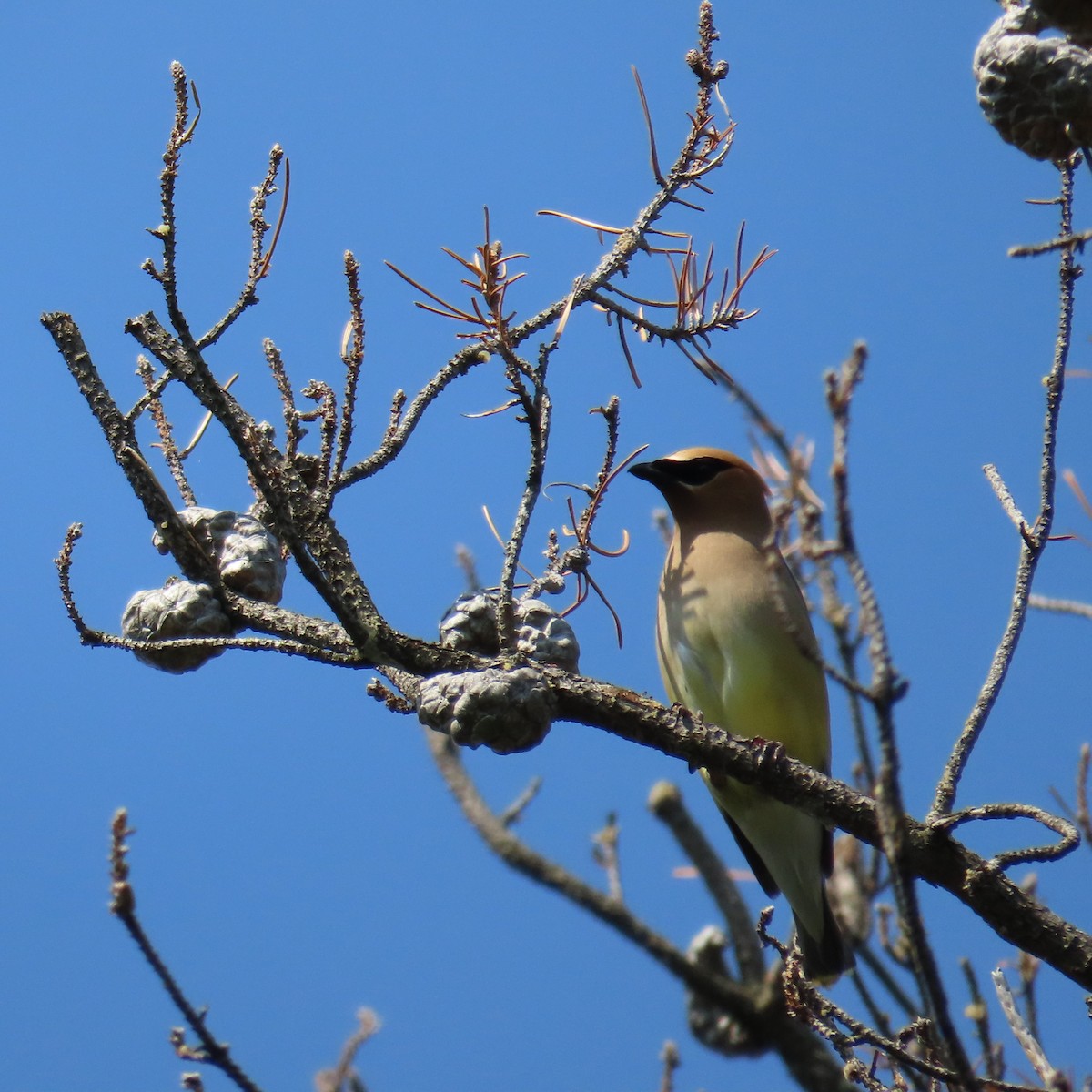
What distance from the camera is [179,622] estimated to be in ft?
7.84

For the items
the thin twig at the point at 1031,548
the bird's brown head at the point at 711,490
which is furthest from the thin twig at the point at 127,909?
the bird's brown head at the point at 711,490

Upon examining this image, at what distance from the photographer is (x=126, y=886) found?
196cm

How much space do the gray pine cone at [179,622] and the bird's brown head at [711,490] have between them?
2060mm

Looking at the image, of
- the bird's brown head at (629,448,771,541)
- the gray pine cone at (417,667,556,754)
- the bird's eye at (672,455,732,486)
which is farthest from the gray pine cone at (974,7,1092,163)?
the bird's eye at (672,455,732,486)

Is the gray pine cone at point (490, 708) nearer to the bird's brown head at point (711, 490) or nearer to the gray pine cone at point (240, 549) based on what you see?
the gray pine cone at point (240, 549)

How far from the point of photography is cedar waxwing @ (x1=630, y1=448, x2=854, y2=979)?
150 inches

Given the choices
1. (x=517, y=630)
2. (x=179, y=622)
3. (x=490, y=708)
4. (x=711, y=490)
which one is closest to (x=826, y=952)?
(x=711, y=490)

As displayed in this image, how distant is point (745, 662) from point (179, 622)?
190 cm

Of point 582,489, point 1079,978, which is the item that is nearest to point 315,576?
point 582,489

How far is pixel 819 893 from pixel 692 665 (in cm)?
86

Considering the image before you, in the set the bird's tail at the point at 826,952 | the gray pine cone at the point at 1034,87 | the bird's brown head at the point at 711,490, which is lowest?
the bird's tail at the point at 826,952

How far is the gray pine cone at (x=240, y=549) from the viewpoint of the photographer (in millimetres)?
2508

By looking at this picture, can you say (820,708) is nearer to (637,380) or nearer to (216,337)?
(637,380)

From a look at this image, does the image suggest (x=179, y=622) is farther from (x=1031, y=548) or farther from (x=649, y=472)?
(x=649, y=472)
